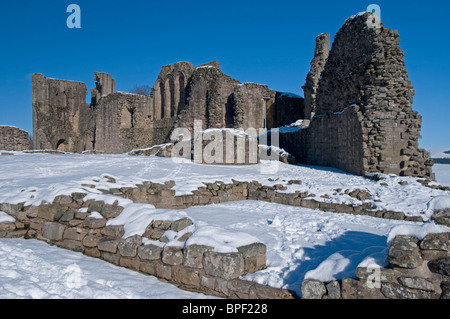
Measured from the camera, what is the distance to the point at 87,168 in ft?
33.3

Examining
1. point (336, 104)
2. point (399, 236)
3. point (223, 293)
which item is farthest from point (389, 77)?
point (223, 293)

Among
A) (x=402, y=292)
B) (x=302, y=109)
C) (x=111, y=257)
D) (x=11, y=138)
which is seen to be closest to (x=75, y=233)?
(x=111, y=257)

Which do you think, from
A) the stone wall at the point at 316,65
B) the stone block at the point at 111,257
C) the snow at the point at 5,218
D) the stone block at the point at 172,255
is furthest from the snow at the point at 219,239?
the stone wall at the point at 316,65

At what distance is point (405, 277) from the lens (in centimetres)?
280

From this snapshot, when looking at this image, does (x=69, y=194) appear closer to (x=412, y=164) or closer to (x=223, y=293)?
(x=223, y=293)

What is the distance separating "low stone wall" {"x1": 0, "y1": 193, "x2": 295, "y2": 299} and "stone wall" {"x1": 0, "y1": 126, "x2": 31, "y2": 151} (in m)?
18.7

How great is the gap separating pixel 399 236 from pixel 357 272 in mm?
606

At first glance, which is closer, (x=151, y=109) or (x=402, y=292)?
(x=402, y=292)

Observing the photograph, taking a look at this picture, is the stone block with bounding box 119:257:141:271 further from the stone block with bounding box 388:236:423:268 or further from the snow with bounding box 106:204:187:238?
the stone block with bounding box 388:236:423:268

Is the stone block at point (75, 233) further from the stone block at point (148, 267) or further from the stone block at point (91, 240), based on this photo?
the stone block at point (148, 267)

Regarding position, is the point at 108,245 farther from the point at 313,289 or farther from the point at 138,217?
the point at 313,289

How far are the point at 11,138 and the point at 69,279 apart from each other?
2158 centimetres

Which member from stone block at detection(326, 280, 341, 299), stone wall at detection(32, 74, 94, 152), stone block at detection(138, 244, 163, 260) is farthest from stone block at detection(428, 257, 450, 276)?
stone wall at detection(32, 74, 94, 152)

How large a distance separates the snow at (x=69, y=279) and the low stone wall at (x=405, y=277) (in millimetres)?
1524
